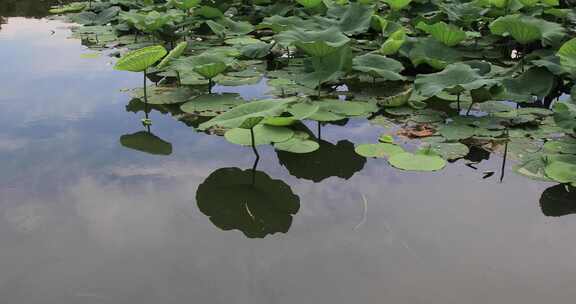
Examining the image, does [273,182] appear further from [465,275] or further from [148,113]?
[148,113]

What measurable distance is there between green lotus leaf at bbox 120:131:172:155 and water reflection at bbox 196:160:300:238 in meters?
0.37

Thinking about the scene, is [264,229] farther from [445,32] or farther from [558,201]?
[445,32]

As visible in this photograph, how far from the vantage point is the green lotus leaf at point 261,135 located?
2502mm

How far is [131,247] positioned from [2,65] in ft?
9.00

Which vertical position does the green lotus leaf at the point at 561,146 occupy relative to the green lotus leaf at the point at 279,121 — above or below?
below

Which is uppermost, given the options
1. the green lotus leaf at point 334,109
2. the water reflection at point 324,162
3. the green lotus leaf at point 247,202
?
the green lotus leaf at point 334,109

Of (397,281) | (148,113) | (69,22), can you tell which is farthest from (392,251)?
(69,22)

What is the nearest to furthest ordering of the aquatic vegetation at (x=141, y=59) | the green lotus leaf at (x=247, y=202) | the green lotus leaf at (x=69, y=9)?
1. the green lotus leaf at (x=247, y=202)
2. the aquatic vegetation at (x=141, y=59)
3. the green lotus leaf at (x=69, y=9)

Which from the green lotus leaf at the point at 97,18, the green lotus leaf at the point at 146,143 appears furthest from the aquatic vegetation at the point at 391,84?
the green lotus leaf at the point at 97,18

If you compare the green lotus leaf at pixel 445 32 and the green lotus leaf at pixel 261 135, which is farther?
the green lotus leaf at pixel 445 32

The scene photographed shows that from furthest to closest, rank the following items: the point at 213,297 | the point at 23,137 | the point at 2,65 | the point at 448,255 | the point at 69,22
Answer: the point at 69,22
the point at 2,65
the point at 23,137
the point at 448,255
the point at 213,297

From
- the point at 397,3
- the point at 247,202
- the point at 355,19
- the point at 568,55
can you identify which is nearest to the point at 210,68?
the point at 247,202

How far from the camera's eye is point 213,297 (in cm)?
157

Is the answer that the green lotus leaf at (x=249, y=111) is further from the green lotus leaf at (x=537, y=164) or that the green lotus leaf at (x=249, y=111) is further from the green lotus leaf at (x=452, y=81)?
the green lotus leaf at (x=537, y=164)
